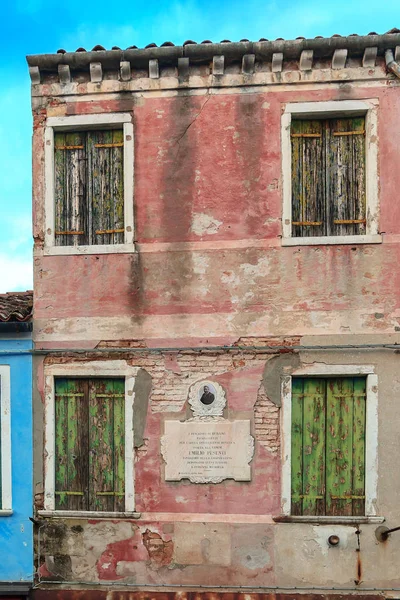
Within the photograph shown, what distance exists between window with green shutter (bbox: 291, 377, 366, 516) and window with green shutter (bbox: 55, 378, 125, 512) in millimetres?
2218

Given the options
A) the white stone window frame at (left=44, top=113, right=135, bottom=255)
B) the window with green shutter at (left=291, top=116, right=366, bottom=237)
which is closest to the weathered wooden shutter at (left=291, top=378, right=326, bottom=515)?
the window with green shutter at (left=291, top=116, right=366, bottom=237)

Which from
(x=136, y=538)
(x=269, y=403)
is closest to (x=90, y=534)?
(x=136, y=538)

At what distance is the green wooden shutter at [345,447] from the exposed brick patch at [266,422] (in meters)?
0.65

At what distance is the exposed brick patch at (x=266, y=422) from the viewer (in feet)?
22.7

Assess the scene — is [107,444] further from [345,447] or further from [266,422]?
[345,447]

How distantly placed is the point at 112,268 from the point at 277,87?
3111mm

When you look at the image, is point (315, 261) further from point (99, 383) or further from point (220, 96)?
point (99, 383)

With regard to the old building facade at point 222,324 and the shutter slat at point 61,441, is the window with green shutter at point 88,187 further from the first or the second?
the shutter slat at point 61,441

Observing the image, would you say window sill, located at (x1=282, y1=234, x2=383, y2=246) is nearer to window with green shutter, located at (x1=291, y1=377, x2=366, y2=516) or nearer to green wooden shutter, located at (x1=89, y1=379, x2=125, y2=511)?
window with green shutter, located at (x1=291, y1=377, x2=366, y2=516)

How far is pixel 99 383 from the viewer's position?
23.7 feet

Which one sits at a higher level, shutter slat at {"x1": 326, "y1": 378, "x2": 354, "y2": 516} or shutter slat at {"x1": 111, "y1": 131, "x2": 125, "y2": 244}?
shutter slat at {"x1": 111, "y1": 131, "x2": 125, "y2": 244}

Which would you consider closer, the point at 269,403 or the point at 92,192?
the point at 269,403

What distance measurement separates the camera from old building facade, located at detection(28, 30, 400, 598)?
6863 mm

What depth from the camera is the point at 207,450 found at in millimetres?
6977
